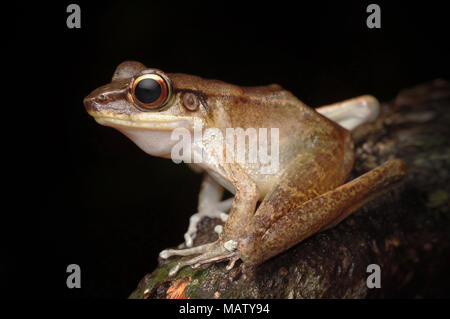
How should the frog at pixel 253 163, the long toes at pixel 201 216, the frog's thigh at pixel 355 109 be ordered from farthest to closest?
1. the frog's thigh at pixel 355 109
2. the long toes at pixel 201 216
3. the frog at pixel 253 163

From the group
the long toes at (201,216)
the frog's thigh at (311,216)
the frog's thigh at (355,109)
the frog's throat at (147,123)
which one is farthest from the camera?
the frog's thigh at (355,109)

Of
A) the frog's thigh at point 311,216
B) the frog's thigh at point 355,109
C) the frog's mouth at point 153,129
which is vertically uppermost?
the frog's thigh at point 355,109

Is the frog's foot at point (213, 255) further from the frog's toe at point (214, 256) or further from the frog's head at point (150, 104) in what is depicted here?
the frog's head at point (150, 104)

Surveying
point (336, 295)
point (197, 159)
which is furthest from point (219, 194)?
point (336, 295)

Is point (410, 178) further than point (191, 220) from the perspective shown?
Yes

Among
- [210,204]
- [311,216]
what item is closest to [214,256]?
[311,216]

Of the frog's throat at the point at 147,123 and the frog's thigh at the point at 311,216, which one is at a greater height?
the frog's throat at the point at 147,123

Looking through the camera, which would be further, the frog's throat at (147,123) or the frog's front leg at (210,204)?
the frog's front leg at (210,204)

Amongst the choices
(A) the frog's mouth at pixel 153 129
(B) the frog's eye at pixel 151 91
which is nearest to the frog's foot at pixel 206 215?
(A) the frog's mouth at pixel 153 129

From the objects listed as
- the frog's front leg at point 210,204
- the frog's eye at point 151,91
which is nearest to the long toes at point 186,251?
the frog's front leg at point 210,204

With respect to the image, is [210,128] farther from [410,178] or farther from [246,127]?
[410,178]
